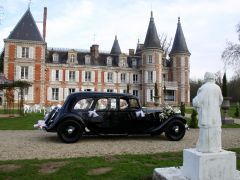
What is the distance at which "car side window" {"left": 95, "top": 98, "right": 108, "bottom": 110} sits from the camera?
31.1ft

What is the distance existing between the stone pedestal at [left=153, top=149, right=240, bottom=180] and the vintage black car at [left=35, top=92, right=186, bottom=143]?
5.29m

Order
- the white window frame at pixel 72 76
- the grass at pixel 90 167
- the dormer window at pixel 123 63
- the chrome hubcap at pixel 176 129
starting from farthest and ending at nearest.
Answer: the dormer window at pixel 123 63 → the white window frame at pixel 72 76 → the chrome hubcap at pixel 176 129 → the grass at pixel 90 167

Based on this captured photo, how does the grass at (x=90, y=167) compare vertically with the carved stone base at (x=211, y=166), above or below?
below

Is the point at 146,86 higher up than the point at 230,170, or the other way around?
the point at 146,86

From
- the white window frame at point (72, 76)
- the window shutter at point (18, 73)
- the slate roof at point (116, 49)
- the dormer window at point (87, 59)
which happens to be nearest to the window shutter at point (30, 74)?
the window shutter at point (18, 73)

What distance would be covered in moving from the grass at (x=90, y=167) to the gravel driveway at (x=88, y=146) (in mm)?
829

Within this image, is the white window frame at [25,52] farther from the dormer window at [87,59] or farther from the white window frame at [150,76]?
the white window frame at [150,76]

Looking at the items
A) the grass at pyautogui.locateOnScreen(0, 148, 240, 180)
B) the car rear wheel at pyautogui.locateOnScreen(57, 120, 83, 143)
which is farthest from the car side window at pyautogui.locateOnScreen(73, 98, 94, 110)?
the grass at pyautogui.locateOnScreen(0, 148, 240, 180)

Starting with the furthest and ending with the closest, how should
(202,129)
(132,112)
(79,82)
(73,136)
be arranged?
(79,82) < (132,112) < (73,136) < (202,129)

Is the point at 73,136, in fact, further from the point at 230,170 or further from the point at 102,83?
the point at 102,83

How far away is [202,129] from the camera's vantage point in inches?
158

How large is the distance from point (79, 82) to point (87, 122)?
34639 mm

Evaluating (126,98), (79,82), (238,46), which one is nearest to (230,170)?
(126,98)

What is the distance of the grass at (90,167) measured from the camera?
4988 mm
